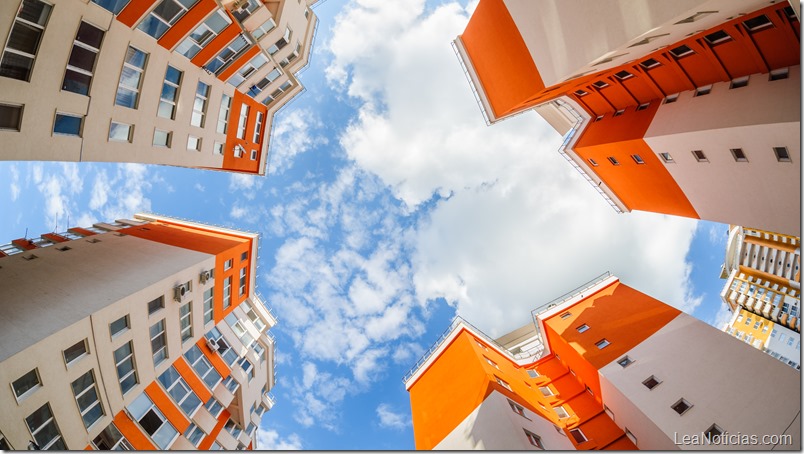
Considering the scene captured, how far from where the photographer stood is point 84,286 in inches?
600

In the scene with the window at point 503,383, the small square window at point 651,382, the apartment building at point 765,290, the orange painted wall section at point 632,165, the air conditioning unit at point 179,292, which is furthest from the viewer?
the apartment building at point 765,290

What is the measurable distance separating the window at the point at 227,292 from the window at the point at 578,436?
87.8ft

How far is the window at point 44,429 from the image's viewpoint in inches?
457

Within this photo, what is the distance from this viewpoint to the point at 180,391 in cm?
2033

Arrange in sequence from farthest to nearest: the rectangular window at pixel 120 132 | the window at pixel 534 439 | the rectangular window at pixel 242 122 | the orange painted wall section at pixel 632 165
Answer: the rectangular window at pixel 242 122, the orange painted wall section at pixel 632 165, the window at pixel 534 439, the rectangular window at pixel 120 132

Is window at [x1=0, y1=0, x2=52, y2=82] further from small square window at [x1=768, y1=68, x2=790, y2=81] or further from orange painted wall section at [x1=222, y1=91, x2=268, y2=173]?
small square window at [x1=768, y1=68, x2=790, y2=81]

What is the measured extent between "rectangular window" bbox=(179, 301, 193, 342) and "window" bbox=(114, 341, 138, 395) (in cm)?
372

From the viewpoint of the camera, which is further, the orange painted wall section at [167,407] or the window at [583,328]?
the window at [583,328]

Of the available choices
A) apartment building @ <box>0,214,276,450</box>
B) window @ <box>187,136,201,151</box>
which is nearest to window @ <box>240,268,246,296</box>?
apartment building @ <box>0,214,276,450</box>

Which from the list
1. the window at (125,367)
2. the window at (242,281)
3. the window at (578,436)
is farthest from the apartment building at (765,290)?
the window at (125,367)

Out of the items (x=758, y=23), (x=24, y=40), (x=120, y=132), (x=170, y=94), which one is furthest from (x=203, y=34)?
(x=758, y=23)

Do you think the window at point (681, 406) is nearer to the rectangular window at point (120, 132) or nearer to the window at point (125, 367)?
the window at point (125, 367)

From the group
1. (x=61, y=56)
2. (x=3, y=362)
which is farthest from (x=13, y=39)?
(x=3, y=362)

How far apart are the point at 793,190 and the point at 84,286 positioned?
102 feet
